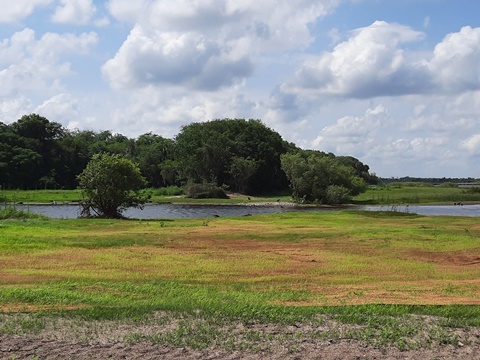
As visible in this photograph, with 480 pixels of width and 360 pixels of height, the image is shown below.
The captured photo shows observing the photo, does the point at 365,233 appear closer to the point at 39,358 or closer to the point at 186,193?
the point at 39,358

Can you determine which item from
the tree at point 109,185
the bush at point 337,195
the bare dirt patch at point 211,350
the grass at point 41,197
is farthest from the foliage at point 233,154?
the bare dirt patch at point 211,350

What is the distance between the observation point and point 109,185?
2066 inches

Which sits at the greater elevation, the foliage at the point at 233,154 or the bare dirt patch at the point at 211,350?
the foliage at the point at 233,154

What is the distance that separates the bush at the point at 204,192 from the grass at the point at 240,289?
83.7 m

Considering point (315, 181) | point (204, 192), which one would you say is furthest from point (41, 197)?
point (315, 181)

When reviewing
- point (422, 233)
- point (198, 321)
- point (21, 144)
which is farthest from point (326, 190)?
point (198, 321)

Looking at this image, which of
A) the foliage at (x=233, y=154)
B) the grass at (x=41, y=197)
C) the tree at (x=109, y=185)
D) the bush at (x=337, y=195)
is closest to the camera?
the tree at (x=109, y=185)

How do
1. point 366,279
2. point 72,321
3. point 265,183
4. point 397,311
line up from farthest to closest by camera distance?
point 265,183, point 366,279, point 397,311, point 72,321

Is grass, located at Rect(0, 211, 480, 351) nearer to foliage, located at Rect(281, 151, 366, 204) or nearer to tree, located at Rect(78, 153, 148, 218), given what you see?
tree, located at Rect(78, 153, 148, 218)

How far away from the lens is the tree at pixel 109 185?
172ft

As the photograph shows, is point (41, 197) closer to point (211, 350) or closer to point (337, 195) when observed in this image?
point (337, 195)

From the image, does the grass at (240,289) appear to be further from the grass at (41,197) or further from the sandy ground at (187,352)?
the grass at (41,197)

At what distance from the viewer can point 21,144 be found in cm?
12825

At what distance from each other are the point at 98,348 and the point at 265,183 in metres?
127
